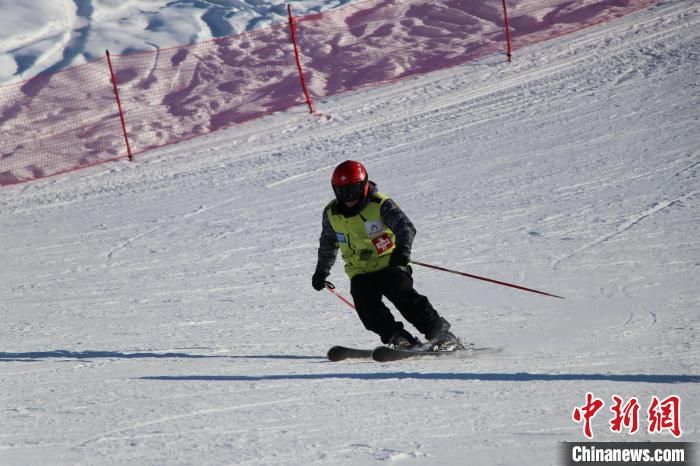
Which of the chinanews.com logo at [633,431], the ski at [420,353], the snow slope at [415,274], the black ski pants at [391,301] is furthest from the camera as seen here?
the black ski pants at [391,301]

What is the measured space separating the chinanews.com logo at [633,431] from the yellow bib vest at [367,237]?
2.29m

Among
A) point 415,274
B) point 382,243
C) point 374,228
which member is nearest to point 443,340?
point 382,243

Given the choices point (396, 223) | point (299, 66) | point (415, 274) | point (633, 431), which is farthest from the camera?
point (299, 66)

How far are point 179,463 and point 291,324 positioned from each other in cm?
368

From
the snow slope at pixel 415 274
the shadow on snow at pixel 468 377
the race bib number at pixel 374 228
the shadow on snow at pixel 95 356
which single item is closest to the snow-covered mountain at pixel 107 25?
the snow slope at pixel 415 274

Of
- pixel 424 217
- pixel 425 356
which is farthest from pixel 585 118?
pixel 425 356

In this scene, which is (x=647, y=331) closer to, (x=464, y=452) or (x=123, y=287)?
(x=464, y=452)

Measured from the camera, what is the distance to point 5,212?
13.8 m

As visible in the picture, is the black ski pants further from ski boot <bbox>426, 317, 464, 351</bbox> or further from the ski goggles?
the ski goggles

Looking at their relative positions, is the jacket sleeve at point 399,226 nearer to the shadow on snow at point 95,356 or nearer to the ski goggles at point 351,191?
the ski goggles at point 351,191

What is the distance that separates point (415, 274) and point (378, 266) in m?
2.68

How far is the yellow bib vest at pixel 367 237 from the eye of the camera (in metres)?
6.30

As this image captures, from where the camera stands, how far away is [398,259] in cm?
609

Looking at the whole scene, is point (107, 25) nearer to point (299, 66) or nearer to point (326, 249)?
point (299, 66)
